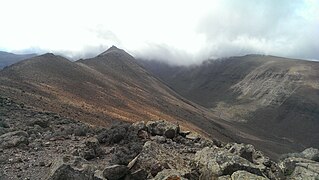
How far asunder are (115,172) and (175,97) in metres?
98.9

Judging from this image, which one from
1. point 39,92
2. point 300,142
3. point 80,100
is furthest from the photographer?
point 300,142

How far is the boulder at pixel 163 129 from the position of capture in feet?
52.0

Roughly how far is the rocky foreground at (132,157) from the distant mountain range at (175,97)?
18904 millimetres

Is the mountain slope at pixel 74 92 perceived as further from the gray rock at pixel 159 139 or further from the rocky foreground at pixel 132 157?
the gray rock at pixel 159 139

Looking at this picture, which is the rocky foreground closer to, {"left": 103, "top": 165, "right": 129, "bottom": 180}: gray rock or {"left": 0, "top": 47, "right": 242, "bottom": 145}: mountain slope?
{"left": 103, "top": 165, "right": 129, "bottom": 180}: gray rock

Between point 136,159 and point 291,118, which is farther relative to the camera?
point 291,118

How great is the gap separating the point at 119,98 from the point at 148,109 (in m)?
5.49

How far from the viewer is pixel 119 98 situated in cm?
6519

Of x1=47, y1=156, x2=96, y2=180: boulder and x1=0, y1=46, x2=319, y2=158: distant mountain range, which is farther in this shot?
x1=0, y1=46, x2=319, y2=158: distant mountain range

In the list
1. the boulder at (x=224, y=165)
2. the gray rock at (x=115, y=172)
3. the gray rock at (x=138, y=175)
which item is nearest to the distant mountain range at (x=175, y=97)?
the gray rock at (x=115, y=172)

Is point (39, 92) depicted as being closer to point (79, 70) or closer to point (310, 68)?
point (79, 70)

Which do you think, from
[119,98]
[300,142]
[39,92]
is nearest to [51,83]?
[39,92]

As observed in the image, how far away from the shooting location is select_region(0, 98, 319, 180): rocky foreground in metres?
10.3

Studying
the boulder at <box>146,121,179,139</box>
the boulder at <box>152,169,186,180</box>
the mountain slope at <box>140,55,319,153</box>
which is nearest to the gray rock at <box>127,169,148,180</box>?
the boulder at <box>152,169,186,180</box>
